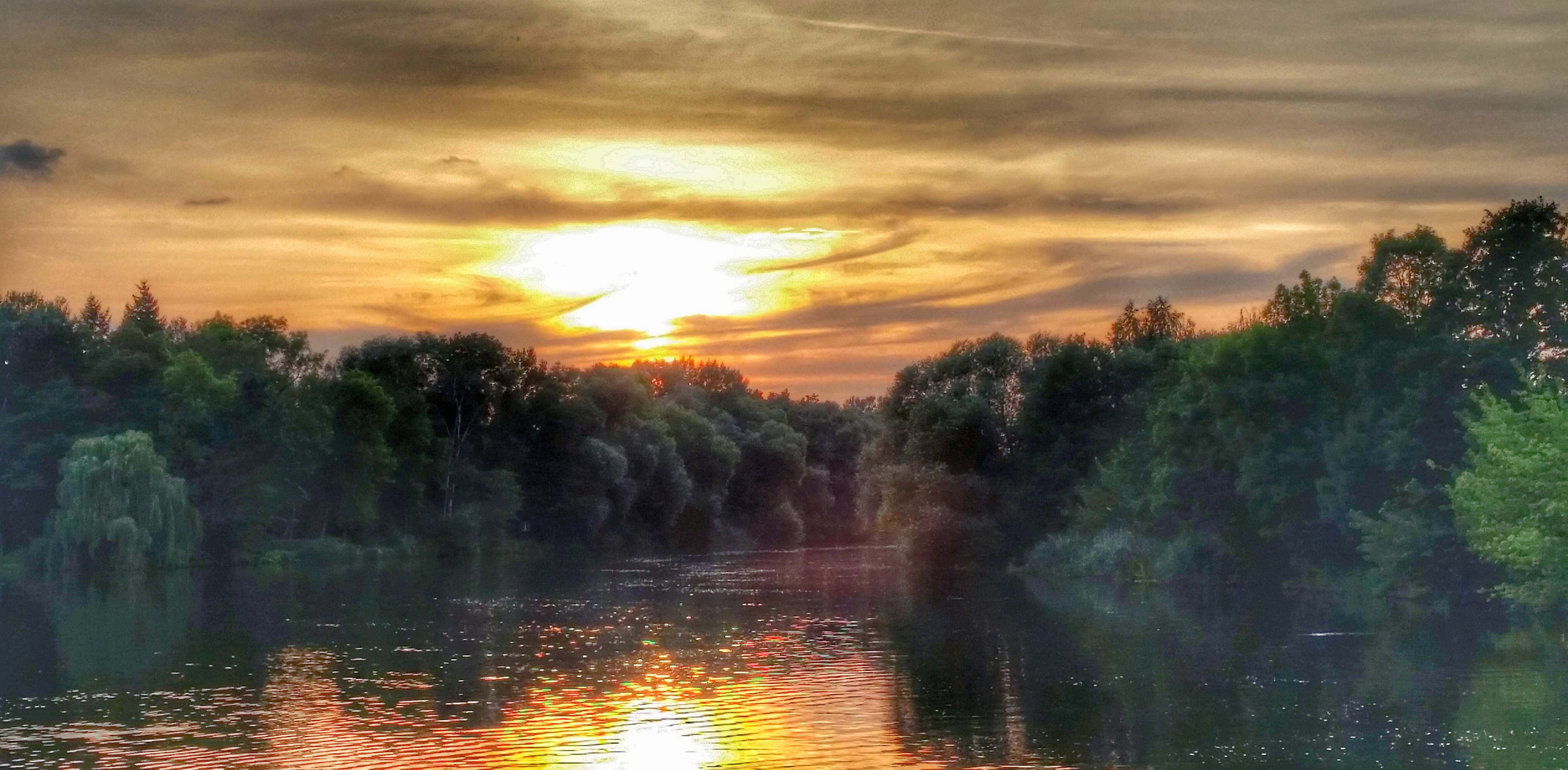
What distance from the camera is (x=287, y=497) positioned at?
10081 cm

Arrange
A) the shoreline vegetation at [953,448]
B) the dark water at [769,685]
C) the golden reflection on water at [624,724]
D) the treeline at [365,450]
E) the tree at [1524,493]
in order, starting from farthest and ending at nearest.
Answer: the treeline at [365,450], the shoreline vegetation at [953,448], the tree at [1524,493], the dark water at [769,685], the golden reflection on water at [624,724]

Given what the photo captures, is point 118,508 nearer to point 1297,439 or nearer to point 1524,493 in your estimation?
point 1297,439

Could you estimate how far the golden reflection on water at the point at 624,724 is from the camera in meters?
28.4

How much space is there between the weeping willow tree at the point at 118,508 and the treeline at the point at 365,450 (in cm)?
11

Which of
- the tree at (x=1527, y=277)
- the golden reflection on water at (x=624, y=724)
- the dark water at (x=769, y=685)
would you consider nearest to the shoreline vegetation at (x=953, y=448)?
the tree at (x=1527, y=277)

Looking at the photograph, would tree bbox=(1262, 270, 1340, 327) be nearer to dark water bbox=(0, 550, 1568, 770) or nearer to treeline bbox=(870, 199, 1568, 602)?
treeline bbox=(870, 199, 1568, 602)

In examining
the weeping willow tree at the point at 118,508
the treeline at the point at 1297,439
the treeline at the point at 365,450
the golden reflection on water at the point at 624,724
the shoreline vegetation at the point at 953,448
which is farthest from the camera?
the treeline at the point at 365,450

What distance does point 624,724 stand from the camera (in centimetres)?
3250

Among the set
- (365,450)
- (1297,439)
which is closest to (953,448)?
(1297,439)

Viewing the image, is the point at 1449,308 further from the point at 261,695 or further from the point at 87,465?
the point at 87,465

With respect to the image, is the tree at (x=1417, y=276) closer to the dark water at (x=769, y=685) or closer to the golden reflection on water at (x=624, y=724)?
the dark water at (x=769, y=685)

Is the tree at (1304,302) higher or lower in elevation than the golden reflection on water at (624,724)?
higher

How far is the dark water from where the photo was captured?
95.5 feet

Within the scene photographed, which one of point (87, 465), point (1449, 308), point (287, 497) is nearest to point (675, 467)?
point (287, 497)
